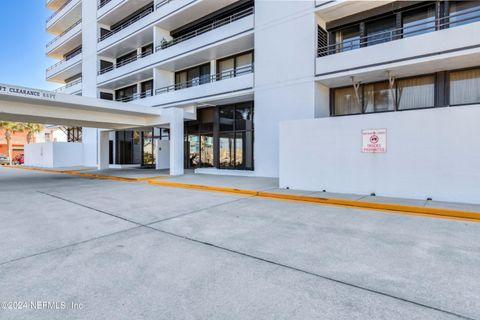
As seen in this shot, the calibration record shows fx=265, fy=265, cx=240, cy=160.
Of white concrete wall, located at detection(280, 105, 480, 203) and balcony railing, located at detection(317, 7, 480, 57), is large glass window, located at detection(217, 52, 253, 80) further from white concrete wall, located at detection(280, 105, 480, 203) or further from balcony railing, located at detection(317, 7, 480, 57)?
white concrete wall, located at detection(280, 105, 480, 203)

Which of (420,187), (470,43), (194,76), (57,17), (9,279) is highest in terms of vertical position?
(57,17)

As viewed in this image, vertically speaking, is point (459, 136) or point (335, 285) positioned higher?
point (459, 136)

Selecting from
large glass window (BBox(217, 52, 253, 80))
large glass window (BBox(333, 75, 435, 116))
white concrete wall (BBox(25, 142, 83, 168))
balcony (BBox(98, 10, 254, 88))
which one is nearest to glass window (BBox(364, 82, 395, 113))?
large glass window (BBox(333, 75, 435, 116))

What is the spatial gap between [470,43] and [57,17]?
39.9 meters

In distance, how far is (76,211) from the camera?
23.1 ft

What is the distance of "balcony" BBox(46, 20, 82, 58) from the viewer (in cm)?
2938

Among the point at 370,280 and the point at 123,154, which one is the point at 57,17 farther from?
the point at 370,280

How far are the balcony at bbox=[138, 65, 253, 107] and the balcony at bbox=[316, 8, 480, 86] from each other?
15.5 feet

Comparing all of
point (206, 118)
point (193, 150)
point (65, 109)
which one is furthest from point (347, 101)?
point (65, 109)

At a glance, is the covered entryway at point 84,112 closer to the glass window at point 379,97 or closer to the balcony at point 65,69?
the glass window at point 379,97

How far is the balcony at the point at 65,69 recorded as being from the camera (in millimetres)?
29516

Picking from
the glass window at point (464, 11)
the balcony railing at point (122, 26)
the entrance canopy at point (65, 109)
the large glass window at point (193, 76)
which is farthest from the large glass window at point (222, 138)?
the balcony railing at point (122, 26)

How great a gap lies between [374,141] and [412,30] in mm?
7035

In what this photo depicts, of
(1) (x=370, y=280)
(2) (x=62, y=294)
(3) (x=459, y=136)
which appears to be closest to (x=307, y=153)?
(3) (x=459, y=136)
